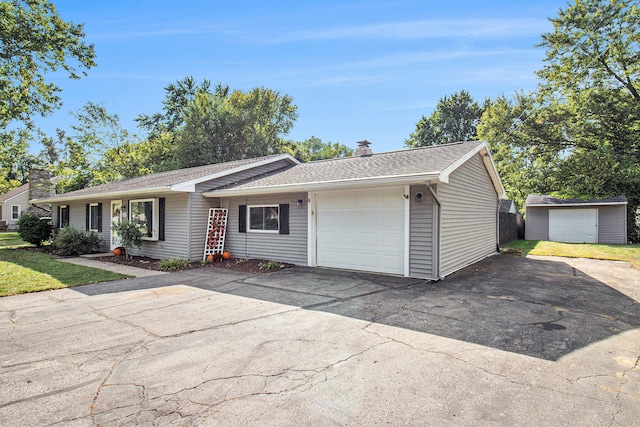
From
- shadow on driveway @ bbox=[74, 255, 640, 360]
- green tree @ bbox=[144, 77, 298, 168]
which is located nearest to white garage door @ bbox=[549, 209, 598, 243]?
shadow on driveway @ bbox=[74, 255, 640, 360]

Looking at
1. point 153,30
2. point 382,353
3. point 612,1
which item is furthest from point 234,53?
point 612,1

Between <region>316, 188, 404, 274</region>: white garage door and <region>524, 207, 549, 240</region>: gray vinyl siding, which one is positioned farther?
<region>524, 207, 549, 240</region>: gray vinyl siding

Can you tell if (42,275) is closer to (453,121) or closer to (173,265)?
(173,265)

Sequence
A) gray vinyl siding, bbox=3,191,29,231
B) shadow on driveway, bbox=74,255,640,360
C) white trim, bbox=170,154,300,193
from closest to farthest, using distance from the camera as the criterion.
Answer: shadow on driveway, bbox=74,255,640,360, white trim, bbox=170,154,300,193, gray vinyl siding, bbox=3,191,29,231

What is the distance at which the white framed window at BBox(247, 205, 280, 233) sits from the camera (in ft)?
32.6

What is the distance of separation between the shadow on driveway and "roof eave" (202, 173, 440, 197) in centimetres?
210

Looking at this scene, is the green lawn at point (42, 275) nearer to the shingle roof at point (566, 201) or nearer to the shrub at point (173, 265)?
the shrub at point (173, 265)

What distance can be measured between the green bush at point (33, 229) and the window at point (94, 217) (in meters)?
2.73

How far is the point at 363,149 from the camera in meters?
11.4

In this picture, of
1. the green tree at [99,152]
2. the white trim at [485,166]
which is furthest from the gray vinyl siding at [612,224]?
the green tree at [99,152]

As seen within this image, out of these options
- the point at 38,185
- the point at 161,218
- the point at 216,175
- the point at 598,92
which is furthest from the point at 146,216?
the point at 598,92

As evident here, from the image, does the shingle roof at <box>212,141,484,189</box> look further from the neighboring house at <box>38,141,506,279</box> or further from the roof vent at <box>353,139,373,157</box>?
the roof vent at <box>353,139,373,157</box>

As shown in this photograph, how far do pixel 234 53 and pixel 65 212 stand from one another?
11.4 metres

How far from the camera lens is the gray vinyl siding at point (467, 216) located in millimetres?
7852
